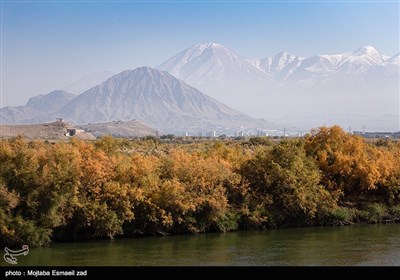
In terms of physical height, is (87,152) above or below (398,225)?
above

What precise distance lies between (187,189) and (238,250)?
27.5 feet

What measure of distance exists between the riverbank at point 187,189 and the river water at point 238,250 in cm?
138

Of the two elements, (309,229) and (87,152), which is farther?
(309,229)

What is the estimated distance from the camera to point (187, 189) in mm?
44219

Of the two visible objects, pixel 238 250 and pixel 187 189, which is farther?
pixel 187 189

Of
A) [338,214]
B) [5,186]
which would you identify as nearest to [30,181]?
[5,186]

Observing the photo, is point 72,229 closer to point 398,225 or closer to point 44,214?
point 44,214

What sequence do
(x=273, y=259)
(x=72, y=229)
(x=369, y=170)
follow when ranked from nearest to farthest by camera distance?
(x=273, y=259), (x=72, y=229), (x=369, y=170)

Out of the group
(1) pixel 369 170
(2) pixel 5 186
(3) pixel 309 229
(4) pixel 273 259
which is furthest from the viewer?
(1) pixel 369 170

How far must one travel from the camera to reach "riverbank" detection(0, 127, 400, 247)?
125 feet

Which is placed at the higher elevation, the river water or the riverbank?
the riverbank

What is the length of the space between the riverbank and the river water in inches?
54.2

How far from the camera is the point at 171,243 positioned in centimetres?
3984

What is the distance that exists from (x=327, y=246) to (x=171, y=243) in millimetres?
10137
